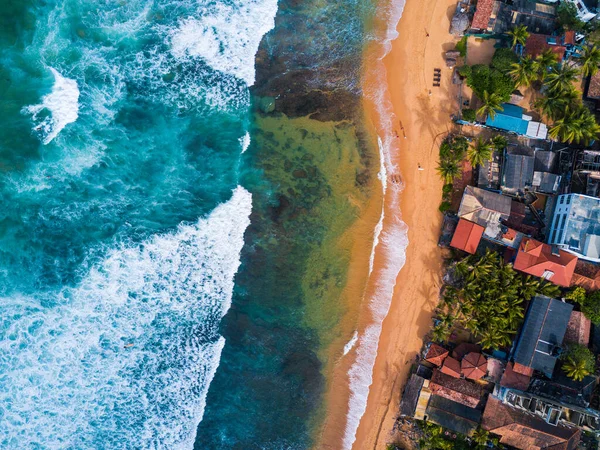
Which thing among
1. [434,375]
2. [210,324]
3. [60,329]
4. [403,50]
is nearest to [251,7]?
[403,50]

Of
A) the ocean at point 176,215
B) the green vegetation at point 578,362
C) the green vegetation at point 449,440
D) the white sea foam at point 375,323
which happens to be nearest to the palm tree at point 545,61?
the ocean at point 176,215

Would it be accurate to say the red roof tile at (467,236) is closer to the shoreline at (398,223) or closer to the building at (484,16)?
the shoreline at (398,223)

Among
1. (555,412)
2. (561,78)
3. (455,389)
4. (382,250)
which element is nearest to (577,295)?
(555,412)

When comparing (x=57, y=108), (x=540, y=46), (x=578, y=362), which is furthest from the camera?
(x=540, y=46)

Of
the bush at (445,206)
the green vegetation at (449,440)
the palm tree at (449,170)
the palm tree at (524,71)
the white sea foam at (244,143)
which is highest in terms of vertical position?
the palm tree at (524,71)

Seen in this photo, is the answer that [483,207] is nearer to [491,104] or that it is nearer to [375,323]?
[491,104]

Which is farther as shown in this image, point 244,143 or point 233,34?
point 233,34

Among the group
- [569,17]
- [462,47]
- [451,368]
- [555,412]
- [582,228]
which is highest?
[569,17]
